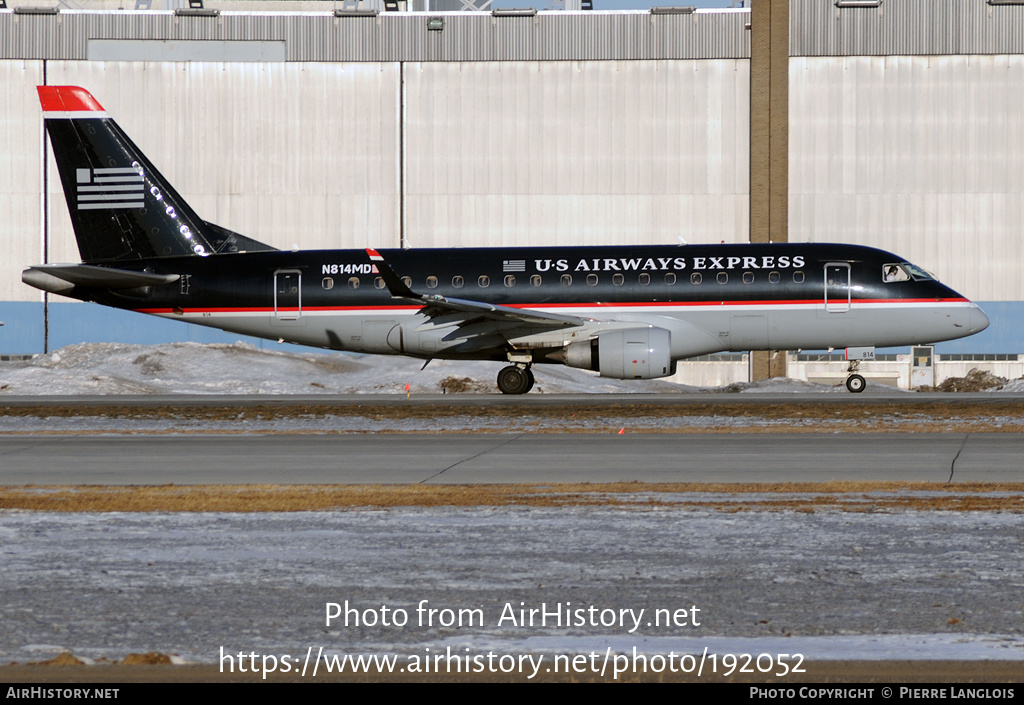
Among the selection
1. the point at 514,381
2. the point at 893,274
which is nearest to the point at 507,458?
the point at 514,381

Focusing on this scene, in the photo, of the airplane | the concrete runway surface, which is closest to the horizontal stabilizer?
the airplane

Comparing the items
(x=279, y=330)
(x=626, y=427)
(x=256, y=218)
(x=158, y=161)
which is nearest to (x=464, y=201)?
(x=256, y=218)

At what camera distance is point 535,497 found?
43.4 feet

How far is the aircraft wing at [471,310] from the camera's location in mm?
28812

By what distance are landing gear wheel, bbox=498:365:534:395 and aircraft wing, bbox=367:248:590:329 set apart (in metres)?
1.96

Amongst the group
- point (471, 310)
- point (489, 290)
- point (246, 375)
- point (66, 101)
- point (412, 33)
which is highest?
point (412, 33)

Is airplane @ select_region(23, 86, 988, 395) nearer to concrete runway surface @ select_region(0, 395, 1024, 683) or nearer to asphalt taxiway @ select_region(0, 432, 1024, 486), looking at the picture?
asphalt taxiway @ select_region(0, 432, 1024, 486)

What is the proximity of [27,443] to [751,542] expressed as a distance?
47.1ft

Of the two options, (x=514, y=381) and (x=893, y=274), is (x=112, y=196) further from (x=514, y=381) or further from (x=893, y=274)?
(x=893, y=274)

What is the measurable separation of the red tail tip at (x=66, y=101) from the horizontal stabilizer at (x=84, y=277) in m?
4.79

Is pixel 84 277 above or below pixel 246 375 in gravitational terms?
above

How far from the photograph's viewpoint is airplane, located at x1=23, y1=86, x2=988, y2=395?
30.2 m

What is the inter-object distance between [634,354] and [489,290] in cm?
454
